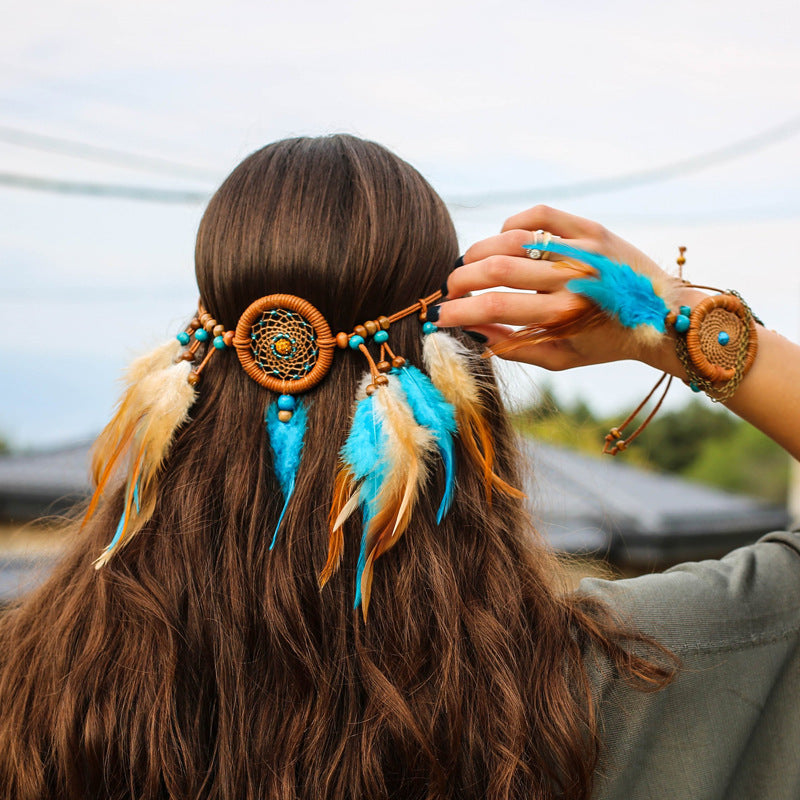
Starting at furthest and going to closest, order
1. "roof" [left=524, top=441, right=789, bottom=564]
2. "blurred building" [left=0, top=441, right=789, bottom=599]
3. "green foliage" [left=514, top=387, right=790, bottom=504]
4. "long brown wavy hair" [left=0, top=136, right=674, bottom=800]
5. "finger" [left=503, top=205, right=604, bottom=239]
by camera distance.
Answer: "green foliage" [left=514, top=387, right=790, bottom=504]
"roof" [left=524, top=441, right=789, bottom=564]
"blurred building" [left=0, top=441, right=789, bottom=599]
"finger" [left=503, top=205, right=604, bottom=239]
"long brown wavy hair" [left=0, top=136, right=674, bottom=800]

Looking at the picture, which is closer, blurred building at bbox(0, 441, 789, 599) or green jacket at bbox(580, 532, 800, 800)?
green jacket at bbox(580, 532, 800, 800)

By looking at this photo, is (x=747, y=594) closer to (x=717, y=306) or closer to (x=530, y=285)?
(x=717, y=306)

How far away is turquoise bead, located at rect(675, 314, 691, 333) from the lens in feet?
3.71

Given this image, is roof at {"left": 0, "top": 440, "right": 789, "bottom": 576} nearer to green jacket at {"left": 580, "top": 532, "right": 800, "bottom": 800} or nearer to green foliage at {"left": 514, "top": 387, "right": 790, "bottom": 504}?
green jacket at {"left": 580, "top": 532, "right": 800, "bottom": 800}

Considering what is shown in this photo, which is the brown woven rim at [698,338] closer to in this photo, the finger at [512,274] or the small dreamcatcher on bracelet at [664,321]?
the small dreamcatcher on bracelet at [664,321]

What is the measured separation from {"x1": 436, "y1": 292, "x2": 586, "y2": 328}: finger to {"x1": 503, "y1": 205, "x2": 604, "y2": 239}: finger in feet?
0.43

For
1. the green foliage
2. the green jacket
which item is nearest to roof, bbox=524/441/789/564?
the green jacket

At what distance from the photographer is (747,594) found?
1146 millimetres

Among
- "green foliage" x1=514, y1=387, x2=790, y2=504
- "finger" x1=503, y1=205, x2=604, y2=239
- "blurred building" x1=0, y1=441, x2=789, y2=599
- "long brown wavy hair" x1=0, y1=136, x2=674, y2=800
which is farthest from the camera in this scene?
"green foliage" x1=514, y1=387, x2=790, y2=504

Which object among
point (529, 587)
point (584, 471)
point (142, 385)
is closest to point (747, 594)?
point (529, 587)

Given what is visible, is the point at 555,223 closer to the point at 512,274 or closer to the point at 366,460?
the point at 512,274

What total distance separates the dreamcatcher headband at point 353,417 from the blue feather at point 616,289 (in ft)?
0.64

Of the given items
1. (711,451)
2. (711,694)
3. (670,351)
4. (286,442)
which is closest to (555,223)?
(670,351)

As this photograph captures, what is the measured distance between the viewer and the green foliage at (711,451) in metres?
29.0
